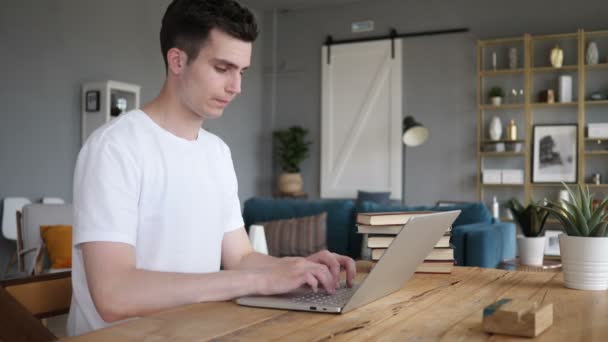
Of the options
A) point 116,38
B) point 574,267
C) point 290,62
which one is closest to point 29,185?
point 116,38

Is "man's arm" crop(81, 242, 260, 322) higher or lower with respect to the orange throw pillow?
higher

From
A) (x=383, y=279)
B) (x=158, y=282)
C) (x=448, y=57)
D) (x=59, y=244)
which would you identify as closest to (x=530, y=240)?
(x=383, y=279)

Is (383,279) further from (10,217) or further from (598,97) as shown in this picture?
(598,97)

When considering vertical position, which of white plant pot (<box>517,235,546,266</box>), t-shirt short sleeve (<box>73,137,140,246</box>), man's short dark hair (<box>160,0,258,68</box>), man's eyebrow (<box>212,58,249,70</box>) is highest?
man's short dark hair (<box>160,0,258,68</box>)

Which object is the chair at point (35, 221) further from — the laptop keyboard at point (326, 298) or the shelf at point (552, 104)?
the shelf at point (552, 104)

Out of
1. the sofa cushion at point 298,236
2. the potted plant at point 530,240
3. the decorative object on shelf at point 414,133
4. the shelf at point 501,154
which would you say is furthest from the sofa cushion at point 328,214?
the shelf at point 501,154

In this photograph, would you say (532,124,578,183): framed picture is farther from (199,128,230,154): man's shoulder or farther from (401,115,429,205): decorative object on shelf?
(199,128,230,154): man's shoulder

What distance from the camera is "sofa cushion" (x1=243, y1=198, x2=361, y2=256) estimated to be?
5.07 meters

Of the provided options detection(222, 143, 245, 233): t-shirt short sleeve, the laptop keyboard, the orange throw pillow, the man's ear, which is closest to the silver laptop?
the laptop keyboard

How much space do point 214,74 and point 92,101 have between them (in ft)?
17.2

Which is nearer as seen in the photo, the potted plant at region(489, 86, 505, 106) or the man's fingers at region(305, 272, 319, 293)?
the man's fingers at region(305, 272, 319, 293)

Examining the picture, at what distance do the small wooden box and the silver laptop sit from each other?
0.19 m

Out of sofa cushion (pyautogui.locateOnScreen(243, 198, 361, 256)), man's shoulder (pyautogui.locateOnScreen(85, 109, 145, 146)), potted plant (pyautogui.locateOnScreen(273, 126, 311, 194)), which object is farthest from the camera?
potted plant (pyautogui.locateOnScreen(273, 126, 311, 194))

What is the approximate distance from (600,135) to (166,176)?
6.87m
